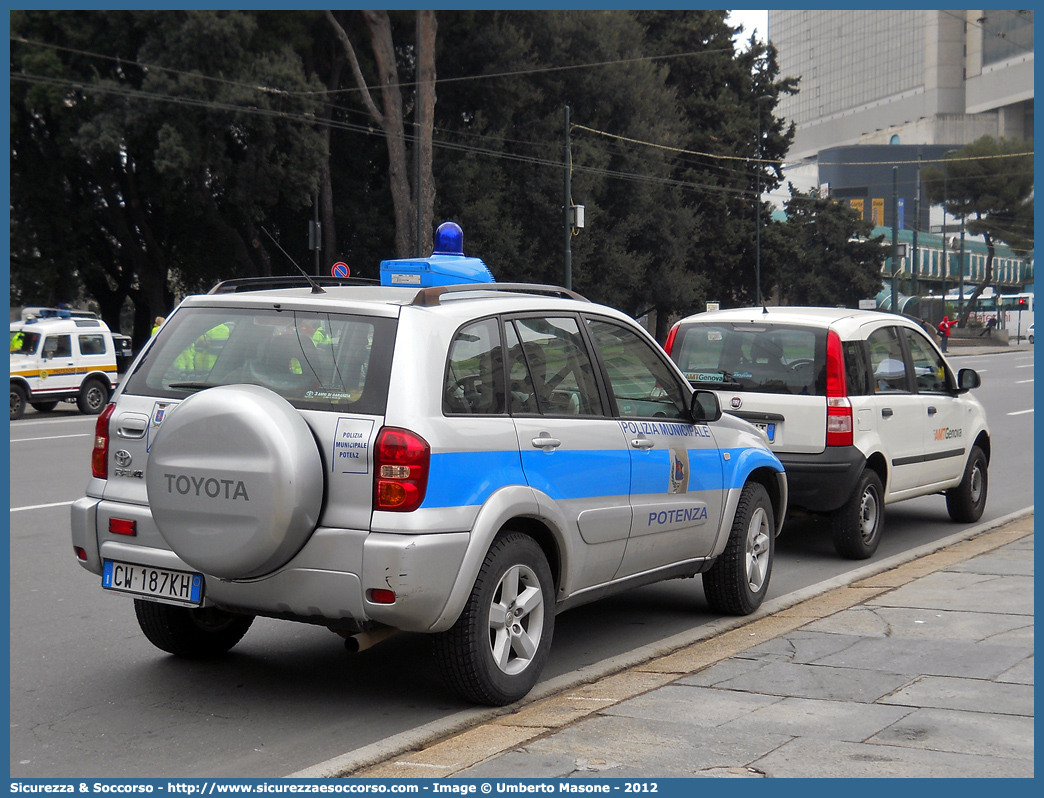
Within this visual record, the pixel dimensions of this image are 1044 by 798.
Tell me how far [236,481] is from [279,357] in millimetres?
618

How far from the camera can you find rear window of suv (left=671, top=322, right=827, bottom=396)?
851 centimetres

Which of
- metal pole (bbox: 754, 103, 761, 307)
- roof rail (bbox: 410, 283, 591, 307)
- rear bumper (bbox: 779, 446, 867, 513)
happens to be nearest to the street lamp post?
metal pole (bbox: 754, 103, 761, 307)

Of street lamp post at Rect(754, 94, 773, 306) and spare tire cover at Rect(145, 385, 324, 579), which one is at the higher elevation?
street lamp post at Rect(754, 94, 773, 306)

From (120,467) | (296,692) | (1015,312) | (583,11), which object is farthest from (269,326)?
(1015,312)

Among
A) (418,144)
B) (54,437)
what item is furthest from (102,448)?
(418,144)

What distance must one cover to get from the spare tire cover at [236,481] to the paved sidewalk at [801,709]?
91 cm

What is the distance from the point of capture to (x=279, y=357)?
4984mm

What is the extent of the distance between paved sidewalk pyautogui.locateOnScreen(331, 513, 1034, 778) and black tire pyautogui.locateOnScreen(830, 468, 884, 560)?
1.50 m

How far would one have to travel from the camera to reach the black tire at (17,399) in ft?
73.2

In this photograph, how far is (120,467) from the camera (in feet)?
17.1

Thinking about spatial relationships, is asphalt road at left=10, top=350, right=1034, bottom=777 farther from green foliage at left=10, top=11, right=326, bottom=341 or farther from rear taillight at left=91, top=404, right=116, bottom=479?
green foliage at left=10, top=11, right=326, bottom=341
